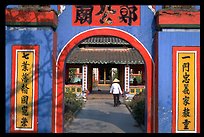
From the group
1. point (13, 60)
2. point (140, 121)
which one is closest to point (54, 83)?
point (13, 60)

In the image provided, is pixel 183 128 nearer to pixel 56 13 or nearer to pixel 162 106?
pixel 162 106

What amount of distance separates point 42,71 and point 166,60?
2.89 metres

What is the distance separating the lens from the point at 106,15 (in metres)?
8.21

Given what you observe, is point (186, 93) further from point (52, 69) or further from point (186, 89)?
point (52, 69)

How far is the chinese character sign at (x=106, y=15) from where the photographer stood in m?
8.17

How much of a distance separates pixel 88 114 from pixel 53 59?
21.1 feet

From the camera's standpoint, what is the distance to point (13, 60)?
300 inches

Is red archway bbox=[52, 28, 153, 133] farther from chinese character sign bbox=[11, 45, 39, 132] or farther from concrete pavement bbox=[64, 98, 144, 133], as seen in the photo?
concrete pavement bbox=[64, 98, 144, 133]

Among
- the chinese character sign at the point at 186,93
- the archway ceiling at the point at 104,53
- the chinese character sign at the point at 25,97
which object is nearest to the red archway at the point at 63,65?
the chinese character sign at the point at 25,97

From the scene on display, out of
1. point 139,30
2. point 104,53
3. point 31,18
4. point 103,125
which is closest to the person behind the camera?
point 31,18

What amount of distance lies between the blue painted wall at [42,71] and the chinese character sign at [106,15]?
3.33 feet

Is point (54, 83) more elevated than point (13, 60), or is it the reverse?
→ point (13, 60)

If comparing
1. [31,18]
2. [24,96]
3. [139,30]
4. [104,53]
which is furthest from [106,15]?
[104,53]

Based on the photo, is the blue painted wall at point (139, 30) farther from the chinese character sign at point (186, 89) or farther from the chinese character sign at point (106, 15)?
the chinese character sign at point (186, 89)
